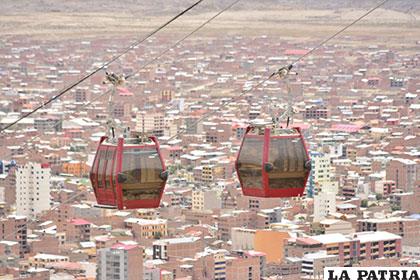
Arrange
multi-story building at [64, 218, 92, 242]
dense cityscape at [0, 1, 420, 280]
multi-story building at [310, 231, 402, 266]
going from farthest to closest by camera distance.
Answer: multi-story building at [64, 218, 92, 242] < dense cityscape at [0, 1, 420, 280] < multi-story building at [310, 231, 402, 266]

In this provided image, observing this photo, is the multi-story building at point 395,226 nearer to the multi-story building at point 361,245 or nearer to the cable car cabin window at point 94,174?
the multi-story building at point 361,245

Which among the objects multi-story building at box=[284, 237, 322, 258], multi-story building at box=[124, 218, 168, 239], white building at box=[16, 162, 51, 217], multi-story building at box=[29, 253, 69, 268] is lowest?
multi-story building at box=[29, 253, 69, 268]

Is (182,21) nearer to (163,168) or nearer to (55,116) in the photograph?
(55,116)

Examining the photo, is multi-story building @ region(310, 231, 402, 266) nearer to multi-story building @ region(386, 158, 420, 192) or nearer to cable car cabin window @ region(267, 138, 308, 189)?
multi-story building @ region(386, 158, 420, 192)

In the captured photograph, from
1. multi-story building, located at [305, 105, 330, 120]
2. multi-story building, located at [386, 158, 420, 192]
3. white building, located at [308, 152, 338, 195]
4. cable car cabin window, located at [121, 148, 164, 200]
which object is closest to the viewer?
cable car cabin window, located at [121, 148, 164, 200]

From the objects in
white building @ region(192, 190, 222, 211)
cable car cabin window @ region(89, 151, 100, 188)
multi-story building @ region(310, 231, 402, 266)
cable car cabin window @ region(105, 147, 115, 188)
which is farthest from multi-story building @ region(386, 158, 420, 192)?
cable car cabin window @ region(105, 147, 115, 188)

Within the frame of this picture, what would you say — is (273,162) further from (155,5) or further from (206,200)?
(155,5)

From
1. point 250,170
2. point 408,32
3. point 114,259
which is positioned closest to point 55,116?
point 408,32

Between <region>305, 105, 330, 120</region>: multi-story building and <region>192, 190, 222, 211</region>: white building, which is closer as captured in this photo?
<region>192, 190, 222, 211</region>: white building
